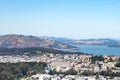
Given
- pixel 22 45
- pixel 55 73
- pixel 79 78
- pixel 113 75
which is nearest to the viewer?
pixel 79 78

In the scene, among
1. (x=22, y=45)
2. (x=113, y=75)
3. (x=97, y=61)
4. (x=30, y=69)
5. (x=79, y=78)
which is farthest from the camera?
(x=22, y=45)

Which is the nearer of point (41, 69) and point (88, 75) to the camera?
point (88, 75)

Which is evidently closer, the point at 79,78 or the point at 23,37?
the point at 79,78

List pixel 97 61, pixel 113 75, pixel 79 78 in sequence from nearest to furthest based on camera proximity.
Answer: pixel 79 78, pixel 113 75, pixel 97 61

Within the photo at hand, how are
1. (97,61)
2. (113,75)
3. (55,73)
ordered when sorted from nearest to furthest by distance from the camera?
(113,75)
(55,73)
(97,61)

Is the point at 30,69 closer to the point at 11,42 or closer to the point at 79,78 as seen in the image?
the point at 79,78

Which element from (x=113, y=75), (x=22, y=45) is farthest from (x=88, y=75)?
(x=22, y=45)

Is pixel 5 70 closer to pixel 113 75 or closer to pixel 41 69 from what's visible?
pixel 41 69

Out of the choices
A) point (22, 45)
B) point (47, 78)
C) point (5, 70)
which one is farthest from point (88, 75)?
point (22, 45)
